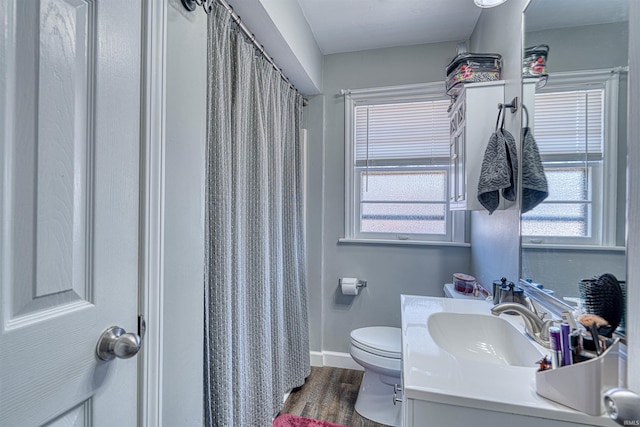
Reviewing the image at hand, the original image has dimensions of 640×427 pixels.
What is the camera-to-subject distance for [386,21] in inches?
75.7

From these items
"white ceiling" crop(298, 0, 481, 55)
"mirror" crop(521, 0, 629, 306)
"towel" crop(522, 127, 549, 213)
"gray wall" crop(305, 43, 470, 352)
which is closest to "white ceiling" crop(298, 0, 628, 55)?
"white ceiling" crop(298, 0, 481, 55)

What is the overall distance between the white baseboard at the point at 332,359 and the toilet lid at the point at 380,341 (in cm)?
47

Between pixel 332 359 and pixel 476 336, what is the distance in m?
1.41

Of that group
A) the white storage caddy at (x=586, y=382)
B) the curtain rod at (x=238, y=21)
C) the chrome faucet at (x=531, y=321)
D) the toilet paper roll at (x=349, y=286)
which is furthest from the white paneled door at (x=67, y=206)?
the toilet paper roll at (x=349, y=286)

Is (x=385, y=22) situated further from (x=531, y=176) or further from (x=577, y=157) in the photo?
(x=577, y=157)

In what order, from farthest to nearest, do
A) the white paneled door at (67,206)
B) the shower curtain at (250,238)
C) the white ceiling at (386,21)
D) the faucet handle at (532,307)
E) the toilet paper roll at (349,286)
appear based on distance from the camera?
1. the toilet paper roll at (349,286)
2. the white ceiling at (386,21)
3. the shower curtain at (250,238)
4. the faucet handle at (532,307)
5. the white paneled door at (67,206)

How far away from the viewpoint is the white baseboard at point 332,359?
89.6 inches

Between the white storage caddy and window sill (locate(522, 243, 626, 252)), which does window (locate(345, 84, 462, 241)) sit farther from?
the white storage caddy

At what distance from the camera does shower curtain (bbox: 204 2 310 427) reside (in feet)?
3.77

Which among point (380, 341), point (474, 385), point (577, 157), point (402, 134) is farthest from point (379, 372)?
point (402, 134)

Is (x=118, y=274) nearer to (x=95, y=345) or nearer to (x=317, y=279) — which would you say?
(x=95, y=345)

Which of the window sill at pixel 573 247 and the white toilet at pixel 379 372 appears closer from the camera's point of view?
the window sill at pixel 573 247

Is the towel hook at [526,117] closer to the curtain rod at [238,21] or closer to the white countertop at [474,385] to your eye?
the white countertop at [474,385]

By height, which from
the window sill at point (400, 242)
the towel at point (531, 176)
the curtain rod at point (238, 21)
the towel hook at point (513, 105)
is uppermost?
the curtain rod at point (238, 21)
